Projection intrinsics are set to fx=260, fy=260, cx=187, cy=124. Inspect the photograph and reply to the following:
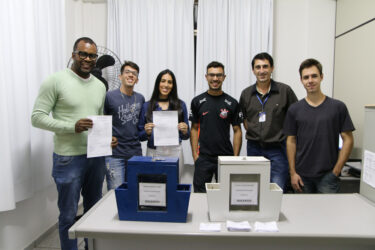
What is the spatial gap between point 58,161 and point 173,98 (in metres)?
1.07

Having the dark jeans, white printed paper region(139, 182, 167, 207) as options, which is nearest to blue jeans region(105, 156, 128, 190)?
the dark jeans

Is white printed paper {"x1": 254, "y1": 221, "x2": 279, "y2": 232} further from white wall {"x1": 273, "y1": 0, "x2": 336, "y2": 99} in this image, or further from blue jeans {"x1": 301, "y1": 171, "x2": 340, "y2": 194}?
white wall {"x1": 273, "y1": 0, "x2": 336, "y2": 99}

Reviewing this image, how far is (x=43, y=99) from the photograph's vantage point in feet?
5.97

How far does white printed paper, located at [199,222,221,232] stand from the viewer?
1149mm

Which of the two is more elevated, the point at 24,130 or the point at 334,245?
the point at 24,130

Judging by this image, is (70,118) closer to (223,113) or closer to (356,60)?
(223,113)

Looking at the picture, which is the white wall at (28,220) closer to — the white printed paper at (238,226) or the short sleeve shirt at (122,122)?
the short sleeve shirt at (122,122)

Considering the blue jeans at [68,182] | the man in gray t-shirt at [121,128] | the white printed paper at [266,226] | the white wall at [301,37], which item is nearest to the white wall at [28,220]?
the blue jeans at [68,182]

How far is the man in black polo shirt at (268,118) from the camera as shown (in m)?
2.24

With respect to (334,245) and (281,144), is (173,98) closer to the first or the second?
(281,144)

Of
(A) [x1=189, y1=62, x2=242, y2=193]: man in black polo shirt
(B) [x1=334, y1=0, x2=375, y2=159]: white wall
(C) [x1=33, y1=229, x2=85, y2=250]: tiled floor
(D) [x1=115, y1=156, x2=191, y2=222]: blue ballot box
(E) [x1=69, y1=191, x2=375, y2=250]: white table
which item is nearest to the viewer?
(E) [x1=69, y1=191, x2=375, y2=250]: white table

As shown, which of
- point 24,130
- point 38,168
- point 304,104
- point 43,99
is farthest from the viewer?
point 38,168

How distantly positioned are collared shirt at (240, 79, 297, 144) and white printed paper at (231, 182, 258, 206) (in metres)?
1.07

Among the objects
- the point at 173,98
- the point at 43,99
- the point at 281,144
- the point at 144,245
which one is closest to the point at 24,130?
the point at 43,99
